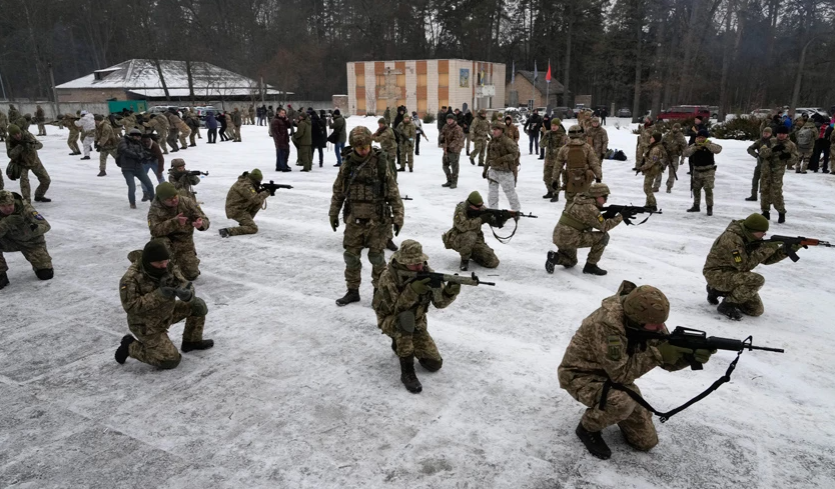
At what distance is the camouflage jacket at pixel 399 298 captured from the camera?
14.2 feet

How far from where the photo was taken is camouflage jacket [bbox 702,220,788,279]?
5.75m

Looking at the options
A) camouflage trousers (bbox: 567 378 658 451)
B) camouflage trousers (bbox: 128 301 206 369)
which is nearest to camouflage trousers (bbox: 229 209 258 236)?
camouflage trousers (bbox: 128 301 206 369)

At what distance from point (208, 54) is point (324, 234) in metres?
48.5

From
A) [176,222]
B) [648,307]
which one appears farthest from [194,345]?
[648,307]

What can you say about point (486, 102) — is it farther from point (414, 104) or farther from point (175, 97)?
point (175, 97)

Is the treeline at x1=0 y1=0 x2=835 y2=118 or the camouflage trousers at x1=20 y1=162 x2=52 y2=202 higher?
the treeline at x1=0 y1=0 x2=835 y2=118

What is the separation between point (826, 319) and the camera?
596 centimetres

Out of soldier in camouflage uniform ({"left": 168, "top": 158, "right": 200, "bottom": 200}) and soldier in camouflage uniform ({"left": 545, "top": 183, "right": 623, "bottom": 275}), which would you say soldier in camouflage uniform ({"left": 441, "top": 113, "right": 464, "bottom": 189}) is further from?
soldier in camouflage uniform ({"left": 168, "top": 158, "right": 200, "bottom": 200})

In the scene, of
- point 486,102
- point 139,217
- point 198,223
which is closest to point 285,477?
point 198,223

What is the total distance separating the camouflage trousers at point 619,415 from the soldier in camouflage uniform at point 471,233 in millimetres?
3715

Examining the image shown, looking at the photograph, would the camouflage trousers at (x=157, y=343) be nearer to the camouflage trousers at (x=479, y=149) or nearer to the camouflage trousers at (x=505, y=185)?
the camouflage trousers at (x=505, y=185)

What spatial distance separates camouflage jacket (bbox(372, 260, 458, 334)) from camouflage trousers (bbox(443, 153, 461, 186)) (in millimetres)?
8636

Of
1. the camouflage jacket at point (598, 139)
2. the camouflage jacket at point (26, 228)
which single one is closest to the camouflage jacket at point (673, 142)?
the camouflage jacket at point (598, 139)

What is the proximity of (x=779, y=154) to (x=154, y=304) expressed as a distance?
1023 cm
